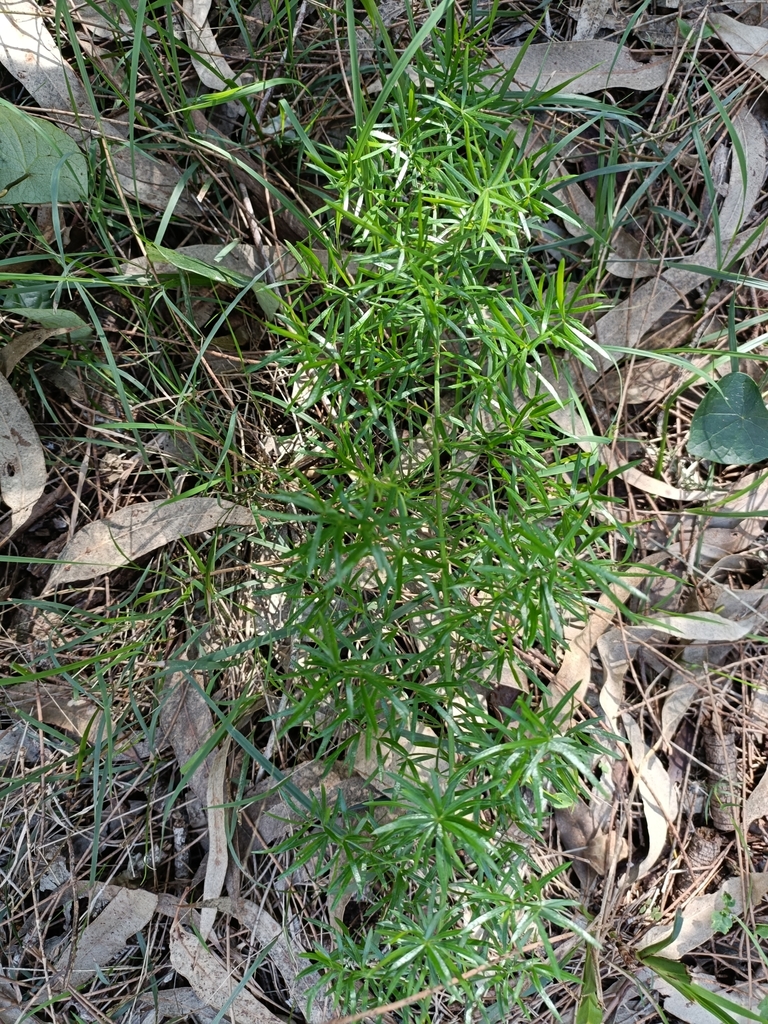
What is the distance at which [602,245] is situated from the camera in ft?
7.18

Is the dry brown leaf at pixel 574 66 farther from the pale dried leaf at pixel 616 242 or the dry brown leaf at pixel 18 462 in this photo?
the dry brown leaf at pixel 18 462

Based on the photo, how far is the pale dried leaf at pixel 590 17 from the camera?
222 centimetres

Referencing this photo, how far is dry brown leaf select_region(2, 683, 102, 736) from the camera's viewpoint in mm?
2191

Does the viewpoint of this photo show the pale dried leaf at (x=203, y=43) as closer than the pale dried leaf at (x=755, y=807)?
Yes

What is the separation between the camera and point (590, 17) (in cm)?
222

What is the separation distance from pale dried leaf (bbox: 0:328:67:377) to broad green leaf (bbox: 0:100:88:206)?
333 mm

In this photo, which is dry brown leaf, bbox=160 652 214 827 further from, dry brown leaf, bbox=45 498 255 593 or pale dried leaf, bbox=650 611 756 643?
pale dried leaf, bbox=650 611 756 643

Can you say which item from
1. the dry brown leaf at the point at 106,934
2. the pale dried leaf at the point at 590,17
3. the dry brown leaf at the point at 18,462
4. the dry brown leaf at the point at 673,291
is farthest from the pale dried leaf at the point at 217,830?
the pale dried leaf at the point at 590,17

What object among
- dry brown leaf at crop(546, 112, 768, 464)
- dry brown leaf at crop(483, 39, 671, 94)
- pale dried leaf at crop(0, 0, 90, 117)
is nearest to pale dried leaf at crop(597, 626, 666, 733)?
dry brown leaf at crop(546, 112, 768, 464)

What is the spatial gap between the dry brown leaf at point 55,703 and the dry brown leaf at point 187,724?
0.21 meters

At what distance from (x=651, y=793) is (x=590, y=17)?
7.45 ft

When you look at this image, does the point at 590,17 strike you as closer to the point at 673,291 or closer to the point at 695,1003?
the point at 673,291

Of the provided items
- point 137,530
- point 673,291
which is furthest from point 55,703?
point 673,291

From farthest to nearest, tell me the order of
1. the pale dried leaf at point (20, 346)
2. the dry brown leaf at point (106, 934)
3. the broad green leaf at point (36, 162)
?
1. the dry brown leaf at point (106, 934)
2. the pale dried leaf at point (20, 346)
3. the broad green leaf at point (36, 162)
